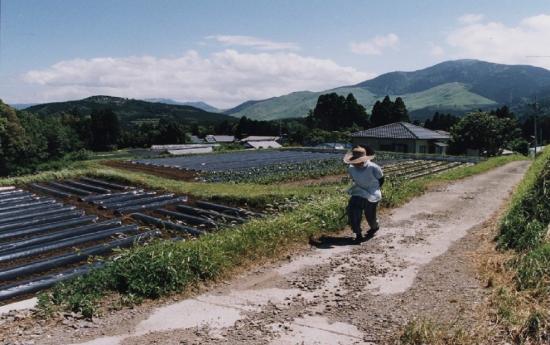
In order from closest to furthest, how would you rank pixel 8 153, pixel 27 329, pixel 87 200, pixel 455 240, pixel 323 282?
1. pixel 27 329
2. pixel 323 282
3. pixel 455 240
4. pixel 87 200
5. pixel 8 153

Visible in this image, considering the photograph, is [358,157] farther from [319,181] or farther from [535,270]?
[319,181]

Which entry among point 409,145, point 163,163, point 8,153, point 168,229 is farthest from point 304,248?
point 8,153

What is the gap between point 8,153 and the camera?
1762 inches

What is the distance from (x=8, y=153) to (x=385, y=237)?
46.3 m

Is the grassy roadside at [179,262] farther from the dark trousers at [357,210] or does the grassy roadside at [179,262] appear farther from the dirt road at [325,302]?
the dark trousers at [357,210]

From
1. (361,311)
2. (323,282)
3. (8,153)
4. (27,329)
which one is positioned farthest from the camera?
(8,153)

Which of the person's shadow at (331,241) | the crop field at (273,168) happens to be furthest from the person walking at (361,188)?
the crop field at (273,168)

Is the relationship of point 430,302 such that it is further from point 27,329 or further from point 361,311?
point 27,329

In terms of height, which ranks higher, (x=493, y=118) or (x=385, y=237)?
(x=493, y=118)

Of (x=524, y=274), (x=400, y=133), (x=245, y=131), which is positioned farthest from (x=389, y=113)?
(x=524, y=274)

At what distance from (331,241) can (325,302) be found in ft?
7.69

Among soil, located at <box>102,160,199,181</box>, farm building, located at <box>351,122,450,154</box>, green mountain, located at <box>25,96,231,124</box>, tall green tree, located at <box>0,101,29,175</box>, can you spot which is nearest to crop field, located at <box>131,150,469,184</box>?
soil, located at <box>102,160,199,181</box>

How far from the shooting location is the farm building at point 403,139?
38.6 m

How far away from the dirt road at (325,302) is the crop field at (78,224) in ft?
6.55
